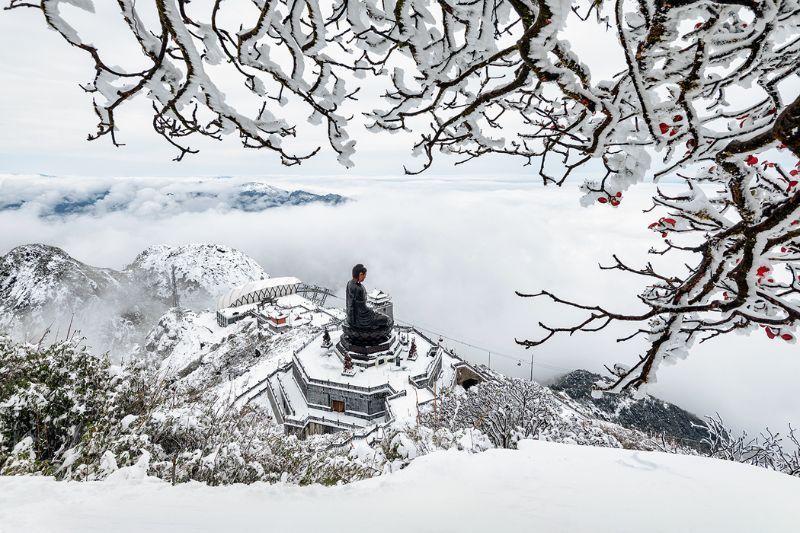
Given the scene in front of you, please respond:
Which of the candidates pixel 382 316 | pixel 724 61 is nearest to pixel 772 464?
pixel 724 61

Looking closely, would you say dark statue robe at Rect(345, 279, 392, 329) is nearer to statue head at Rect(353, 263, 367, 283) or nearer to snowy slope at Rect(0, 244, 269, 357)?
statue head at Rect(353, 263, 367, 283)

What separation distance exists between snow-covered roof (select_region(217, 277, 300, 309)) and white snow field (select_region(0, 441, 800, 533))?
50152 mm

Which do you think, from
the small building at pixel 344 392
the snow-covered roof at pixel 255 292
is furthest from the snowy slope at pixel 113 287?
the small building at pixel 344 392

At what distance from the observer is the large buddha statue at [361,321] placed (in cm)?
1778

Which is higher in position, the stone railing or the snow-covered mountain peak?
the stone railing

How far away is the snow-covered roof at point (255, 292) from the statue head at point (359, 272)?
38.9 m

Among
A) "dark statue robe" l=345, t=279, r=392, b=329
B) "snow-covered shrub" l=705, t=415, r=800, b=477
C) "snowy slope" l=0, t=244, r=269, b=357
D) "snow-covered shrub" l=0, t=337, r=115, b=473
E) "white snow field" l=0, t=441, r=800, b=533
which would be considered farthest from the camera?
"snowy slope" l=0, t=244, r=269, b=357

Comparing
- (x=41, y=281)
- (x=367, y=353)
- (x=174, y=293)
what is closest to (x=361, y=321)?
(x=367, y=353)

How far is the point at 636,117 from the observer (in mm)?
2410

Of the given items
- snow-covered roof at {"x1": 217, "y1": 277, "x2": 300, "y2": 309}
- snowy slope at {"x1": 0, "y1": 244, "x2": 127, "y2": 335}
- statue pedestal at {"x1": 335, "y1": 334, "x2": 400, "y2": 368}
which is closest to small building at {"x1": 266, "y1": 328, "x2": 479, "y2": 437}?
statue pedestal at {"x1": 335, "y1": 334, "x2": 400, "y2": 368}

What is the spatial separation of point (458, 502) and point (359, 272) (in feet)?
43.3

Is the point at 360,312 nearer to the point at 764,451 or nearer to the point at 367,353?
the point at 367,353

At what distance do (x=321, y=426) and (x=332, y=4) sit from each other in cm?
1668

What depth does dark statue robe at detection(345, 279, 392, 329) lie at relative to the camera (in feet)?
58.2
